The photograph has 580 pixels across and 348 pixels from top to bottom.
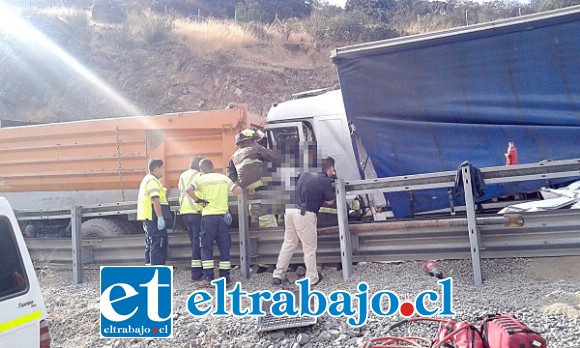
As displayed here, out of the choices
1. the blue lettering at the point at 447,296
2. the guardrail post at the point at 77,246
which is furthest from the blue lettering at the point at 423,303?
the guardrail post at the point at 77,246

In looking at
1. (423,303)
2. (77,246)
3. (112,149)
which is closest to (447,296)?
(423,303)

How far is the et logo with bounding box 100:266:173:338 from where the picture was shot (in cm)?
494

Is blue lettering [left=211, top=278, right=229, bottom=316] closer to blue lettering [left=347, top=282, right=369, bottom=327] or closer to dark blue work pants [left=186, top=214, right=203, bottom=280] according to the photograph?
dark blue work pants [left=186, top=214, right=203, bottom=280]

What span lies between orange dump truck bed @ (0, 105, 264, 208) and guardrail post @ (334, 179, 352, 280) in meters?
2.15

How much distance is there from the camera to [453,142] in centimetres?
627

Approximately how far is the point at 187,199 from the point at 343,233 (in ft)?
6.66

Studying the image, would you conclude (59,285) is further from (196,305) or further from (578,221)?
(578,221)

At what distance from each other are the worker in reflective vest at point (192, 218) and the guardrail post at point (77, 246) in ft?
4.96

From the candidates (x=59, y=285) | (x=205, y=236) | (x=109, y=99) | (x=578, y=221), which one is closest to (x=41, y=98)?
(x=109, y=99)

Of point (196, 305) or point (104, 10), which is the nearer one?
point (196, 305)

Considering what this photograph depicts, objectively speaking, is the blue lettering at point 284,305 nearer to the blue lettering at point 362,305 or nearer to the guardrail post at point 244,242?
the blue lettering at point 362,305

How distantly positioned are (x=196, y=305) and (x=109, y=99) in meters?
15.1

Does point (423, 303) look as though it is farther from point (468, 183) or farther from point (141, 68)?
point (141, 68)

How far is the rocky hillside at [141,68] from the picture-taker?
718 inches
